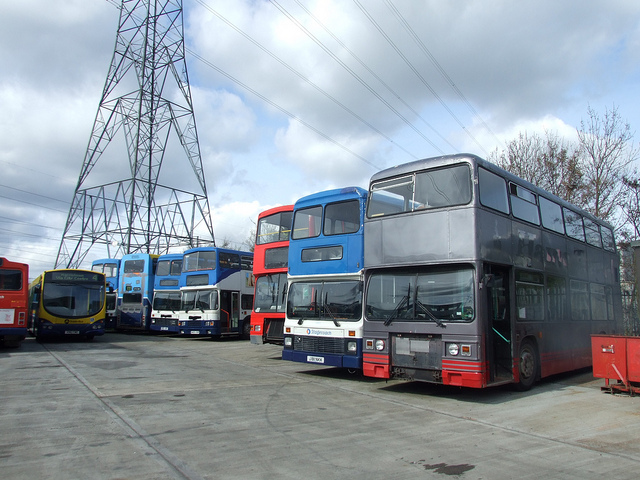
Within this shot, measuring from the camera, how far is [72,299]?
832 inches

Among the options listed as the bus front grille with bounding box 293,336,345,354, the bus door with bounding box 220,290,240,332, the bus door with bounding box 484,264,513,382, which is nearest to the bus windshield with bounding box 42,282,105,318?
the bus door with bounding box 220,290,240,332

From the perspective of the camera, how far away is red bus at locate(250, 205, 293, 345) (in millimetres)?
14109

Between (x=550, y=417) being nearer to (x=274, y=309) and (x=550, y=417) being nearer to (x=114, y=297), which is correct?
(x=274, y=309)

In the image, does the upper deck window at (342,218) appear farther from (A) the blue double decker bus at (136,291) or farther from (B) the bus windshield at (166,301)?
(A) the blue double decker bus at (136,291)

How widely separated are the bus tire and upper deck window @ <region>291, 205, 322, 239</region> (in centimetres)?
500

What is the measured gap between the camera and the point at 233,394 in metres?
8.91

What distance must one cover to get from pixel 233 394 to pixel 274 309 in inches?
209

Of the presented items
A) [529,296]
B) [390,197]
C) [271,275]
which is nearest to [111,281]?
[271,275]

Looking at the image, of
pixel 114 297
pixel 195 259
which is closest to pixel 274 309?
pixel 195 259

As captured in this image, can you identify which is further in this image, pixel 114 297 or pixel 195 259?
pixel 114 297

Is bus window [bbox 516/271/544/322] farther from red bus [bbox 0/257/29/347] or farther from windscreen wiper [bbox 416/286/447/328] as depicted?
red bus [bbox 0/257/29/347]

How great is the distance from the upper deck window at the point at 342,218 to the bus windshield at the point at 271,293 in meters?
3.20

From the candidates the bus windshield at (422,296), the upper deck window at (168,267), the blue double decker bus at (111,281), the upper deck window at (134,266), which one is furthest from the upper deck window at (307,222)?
the blue double decker bus at (111,281)

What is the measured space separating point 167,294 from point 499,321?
20.4 m
